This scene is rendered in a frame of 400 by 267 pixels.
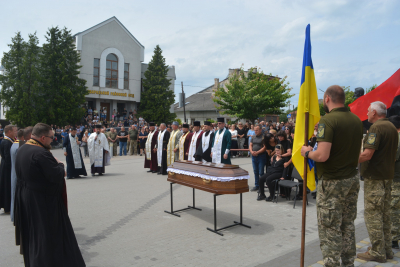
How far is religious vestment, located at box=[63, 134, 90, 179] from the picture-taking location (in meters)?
11.5

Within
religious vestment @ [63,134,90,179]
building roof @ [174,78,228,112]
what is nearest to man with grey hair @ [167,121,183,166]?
religious vestment @ [63,134,90,179]

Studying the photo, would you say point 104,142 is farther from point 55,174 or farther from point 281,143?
point 55,174

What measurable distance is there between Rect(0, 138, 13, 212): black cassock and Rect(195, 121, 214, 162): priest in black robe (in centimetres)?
549

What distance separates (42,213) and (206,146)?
683 cm

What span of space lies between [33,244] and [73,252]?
47cm

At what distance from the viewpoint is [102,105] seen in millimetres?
37688

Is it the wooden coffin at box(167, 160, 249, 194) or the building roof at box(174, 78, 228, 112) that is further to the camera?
the building roof at box(174, 78, 228, 112)

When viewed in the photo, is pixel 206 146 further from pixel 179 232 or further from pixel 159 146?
pixel 179 232

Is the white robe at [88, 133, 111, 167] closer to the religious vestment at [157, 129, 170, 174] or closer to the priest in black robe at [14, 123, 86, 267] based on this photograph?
the religious vestment at [157, 129, 170, 174]

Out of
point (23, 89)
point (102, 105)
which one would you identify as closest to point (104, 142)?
point (23, 89)

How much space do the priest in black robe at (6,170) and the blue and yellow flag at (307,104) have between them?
592cm

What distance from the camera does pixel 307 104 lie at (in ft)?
12.8

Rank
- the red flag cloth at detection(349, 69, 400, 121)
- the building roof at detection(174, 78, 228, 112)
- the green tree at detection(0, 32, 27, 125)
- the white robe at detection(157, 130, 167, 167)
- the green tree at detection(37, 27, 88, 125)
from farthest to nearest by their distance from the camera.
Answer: the building roof at detection(174, 78, 228, 112) → the green tree at detection(37, 27, 88, 125) → the green tree at detection(0, 32, 27, 125) → the white robe at detection(157, 130, 167, 167) → the red flag cloth at detection(349, 69, 400, 121)

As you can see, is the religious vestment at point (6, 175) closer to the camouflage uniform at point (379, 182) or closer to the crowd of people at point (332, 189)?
the crowd of people at point (332, 189)
